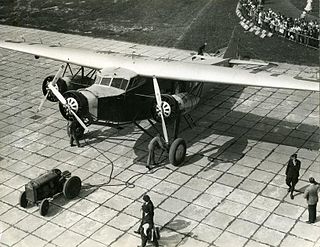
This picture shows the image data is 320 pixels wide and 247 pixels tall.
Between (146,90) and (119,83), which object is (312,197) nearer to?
(146,90)

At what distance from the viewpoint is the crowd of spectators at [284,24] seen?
3366 centimetres

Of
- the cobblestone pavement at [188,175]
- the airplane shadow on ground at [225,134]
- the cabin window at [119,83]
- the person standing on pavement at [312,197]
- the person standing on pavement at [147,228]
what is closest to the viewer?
the person standing on pavement at [147,228]

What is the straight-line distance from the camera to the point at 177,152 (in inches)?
760

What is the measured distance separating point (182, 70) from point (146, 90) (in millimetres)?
1793

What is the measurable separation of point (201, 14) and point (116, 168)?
26.5 meters

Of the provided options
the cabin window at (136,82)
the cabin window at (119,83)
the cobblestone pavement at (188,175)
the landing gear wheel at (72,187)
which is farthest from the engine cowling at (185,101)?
the landing gear wheel at (72,187)

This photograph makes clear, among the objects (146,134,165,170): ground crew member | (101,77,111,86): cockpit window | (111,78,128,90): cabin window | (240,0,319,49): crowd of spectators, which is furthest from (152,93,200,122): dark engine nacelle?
(240,0,319,49): crowd of spectators

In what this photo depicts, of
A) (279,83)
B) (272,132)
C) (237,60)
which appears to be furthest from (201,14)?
(279,83)

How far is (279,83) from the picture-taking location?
1883 centimetres

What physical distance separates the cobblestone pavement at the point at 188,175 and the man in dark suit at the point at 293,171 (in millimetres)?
527

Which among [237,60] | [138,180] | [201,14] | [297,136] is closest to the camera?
[138,180]

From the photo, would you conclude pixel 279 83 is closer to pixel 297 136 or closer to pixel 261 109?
pixel 297 136

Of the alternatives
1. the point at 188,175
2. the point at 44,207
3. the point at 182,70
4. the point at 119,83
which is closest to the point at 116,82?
the point at 119,83

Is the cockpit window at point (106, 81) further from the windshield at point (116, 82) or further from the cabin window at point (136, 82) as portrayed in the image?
the cabin window at point (136, 82)
